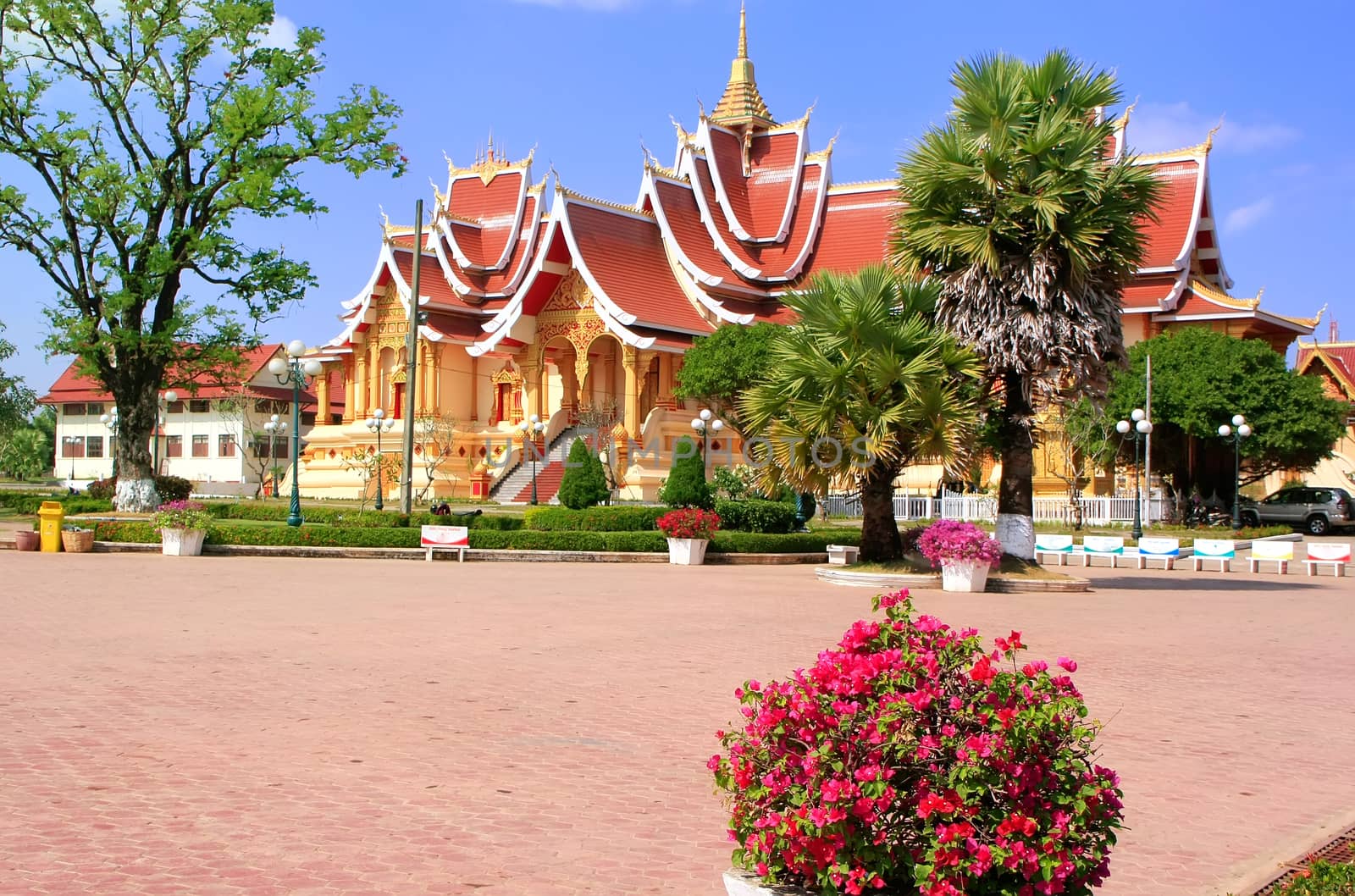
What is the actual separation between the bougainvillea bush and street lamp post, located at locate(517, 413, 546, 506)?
103ft

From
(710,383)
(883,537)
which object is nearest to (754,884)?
(883,537)

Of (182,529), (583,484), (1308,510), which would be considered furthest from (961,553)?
(1308,510)

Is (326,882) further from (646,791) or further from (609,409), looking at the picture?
(609,409)

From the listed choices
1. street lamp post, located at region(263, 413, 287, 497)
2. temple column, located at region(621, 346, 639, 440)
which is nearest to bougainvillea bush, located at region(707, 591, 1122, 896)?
street lamp post, located at region(263, 413, 287, 497)

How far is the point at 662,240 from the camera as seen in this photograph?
144 ft

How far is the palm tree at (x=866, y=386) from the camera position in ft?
60.2

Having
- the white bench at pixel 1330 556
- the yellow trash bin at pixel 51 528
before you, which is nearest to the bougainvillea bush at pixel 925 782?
the yellow trash bin at pixel 51 528

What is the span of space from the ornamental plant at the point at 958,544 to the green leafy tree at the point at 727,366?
16527 mm

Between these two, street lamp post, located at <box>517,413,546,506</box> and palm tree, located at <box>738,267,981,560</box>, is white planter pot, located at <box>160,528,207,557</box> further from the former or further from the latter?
street lamp post, located at <box>517,413,546,506</box>

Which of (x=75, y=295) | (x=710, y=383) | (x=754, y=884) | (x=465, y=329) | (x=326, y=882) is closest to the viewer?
(x=754, y=884)

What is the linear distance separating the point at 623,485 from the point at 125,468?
1414 centimetres

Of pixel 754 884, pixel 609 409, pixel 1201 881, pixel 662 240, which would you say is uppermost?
pixel 662 240

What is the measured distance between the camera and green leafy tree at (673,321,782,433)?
117 ft

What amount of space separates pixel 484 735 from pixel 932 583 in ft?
42.0
